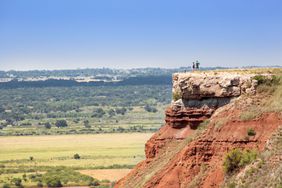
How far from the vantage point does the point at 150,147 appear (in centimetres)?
5497

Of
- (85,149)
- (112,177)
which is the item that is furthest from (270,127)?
(85,149)

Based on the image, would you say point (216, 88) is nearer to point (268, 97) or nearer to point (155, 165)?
point (268, 97)

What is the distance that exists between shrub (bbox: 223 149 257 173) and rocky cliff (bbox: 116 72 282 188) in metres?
0.62

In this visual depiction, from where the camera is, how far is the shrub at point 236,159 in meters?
43.8

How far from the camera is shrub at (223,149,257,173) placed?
4375 centimetres

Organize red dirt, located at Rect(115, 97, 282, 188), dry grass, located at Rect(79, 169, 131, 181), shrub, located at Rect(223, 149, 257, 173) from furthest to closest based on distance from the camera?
dry grass, located at Rect(79, 169, 131, 181) < red dirt, located at Rect(115, 97, 282, 188) < shrub, located at Rect(223, 149, 257, 173)

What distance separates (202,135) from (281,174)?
8.26 meters

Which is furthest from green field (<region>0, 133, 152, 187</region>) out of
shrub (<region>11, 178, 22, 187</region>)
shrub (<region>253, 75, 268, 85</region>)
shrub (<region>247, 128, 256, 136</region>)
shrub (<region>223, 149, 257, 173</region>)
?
shrub (<region>223, 149, 257, 173</region>)

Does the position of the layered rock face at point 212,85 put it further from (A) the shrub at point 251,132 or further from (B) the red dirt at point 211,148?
(A) the shrub at point 251,132

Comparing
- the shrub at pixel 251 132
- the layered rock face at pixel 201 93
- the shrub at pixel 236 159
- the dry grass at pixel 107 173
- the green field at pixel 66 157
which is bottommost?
the green field at pixel 66 157

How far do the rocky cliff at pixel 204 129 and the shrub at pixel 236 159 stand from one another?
62 centimetres

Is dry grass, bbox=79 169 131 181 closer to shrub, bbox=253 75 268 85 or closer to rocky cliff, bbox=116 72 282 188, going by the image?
rocky cliff, bbox=116 72 282 188

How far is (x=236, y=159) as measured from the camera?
144 feet

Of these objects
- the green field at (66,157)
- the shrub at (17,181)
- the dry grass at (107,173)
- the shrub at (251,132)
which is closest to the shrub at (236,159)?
the shrub at (251,132)
